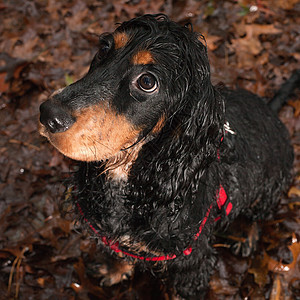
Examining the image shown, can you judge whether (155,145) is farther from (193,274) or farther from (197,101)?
(193,274)

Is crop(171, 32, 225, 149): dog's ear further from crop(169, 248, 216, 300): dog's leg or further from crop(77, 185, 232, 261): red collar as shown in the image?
crop(169, 248, 216, 300): dog's leg

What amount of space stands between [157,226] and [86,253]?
1400 millimetres

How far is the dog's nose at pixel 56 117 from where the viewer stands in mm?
1987

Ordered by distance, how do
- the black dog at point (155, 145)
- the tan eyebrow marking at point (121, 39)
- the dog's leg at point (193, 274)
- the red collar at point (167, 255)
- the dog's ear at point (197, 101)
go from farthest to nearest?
the dog's leg at point (193, 274), the red collar at point (167, 255), the tan eyebrow marking at point (121, 39), the dog's ear at point (197, 101), the black dog at point (155, 145)

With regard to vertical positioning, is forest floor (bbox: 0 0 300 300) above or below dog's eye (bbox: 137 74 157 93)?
below

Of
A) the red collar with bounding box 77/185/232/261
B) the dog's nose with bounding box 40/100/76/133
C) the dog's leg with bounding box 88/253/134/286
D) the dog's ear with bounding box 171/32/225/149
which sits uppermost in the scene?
the dog's ear with bounding box 171/32/225/149

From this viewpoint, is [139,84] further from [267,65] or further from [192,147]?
[267,65]

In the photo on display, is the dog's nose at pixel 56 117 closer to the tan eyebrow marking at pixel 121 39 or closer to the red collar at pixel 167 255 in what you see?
the tan eyebrow marking at pixel 121 39

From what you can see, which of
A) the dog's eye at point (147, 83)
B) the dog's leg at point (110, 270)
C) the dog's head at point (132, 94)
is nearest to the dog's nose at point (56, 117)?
the dog's head at point (132, 94)

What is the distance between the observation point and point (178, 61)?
2.26m

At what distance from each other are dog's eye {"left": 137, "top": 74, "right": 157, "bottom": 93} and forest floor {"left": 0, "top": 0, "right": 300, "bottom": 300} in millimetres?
1207

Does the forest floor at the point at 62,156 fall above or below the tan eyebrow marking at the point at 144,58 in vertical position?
below

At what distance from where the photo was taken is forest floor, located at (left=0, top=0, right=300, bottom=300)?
11.3ft

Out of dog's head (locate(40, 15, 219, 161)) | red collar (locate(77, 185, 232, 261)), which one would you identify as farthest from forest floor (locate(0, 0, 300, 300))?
dog's head (locate(40, 15, 219, 161))
